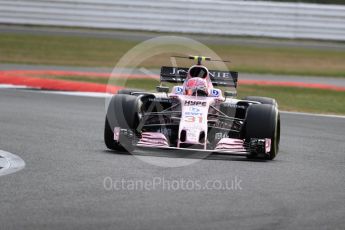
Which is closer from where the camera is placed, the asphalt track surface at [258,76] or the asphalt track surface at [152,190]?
the asphalt track surface at [152,190]

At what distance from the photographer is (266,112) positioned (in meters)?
11.4

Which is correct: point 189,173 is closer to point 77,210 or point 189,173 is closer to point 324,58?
point 77,210

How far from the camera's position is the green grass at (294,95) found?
19.6 metres

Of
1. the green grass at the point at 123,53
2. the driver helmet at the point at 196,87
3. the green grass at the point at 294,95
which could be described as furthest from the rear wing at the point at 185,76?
the green grass at the point at 123,53

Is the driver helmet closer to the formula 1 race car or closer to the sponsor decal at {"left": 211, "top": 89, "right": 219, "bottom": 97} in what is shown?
the formula 1 race car

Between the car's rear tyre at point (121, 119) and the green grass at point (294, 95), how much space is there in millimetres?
7985

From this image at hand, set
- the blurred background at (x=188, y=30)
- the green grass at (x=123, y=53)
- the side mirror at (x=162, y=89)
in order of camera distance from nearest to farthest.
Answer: the side mirror at (x=162, y=89) → the green grass at (x=123, y=53) → the blurred background at (x=188, y=30)

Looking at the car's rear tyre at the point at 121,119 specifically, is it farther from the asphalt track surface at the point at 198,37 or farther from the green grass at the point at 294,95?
the asphalt track surface at the point at 198,37

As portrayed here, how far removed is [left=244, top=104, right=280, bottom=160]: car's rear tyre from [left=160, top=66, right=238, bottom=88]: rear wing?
3.77 feet

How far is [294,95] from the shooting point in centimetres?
2206

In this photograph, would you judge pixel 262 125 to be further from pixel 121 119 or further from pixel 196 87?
pixel 121 119

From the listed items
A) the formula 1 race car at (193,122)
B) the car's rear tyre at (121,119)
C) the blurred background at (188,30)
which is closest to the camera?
the formula 1 race car at (193,122)

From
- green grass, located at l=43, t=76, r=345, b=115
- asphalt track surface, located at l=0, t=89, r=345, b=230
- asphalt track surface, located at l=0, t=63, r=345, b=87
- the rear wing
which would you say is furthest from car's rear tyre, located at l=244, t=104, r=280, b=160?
asphalt track surface, located at l=0, t=63, r=345, b=87

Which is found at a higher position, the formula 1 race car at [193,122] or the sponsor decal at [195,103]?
the sponsor decal at [195,103]
